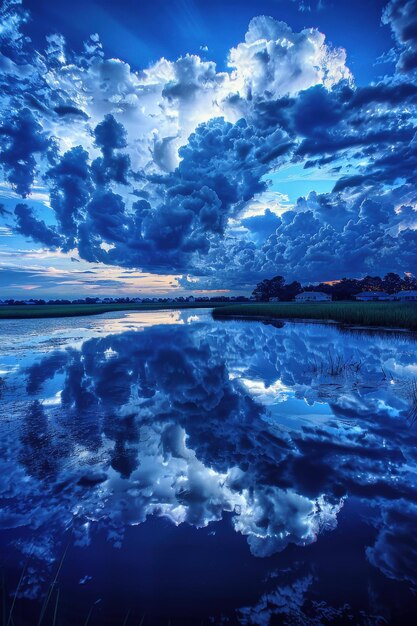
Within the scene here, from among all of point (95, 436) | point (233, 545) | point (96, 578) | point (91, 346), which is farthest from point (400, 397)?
point (91, 346)

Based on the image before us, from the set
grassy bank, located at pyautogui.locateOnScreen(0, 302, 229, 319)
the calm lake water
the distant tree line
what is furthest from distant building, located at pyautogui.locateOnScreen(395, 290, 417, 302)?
the calm lake water

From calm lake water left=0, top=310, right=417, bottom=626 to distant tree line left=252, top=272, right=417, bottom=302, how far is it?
14892 cm

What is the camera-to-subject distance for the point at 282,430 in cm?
747

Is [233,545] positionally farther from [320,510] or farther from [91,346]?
[91,346]

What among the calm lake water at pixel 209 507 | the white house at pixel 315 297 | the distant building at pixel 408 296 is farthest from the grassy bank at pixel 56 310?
the distant building at pixel 408 296

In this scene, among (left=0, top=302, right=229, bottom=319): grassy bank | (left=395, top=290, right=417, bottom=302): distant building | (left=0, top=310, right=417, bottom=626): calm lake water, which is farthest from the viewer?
(left=395, top=290, right=417, bottom=302): distant building

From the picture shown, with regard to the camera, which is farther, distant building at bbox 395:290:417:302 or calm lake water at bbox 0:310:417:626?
distant building at bbox 395:290:417:302

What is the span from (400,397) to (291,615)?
28.6 feet

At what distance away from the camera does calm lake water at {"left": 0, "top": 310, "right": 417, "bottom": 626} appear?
10.2 ft

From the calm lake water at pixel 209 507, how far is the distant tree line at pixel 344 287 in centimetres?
14892

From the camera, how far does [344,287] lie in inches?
5906

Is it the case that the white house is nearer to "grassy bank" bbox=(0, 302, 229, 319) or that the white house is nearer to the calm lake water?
"grassy bank" bbox=(0, 302, 229, 319)

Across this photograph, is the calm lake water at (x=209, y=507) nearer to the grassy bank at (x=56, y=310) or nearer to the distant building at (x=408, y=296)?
the grassy bank at (x=56, y=310)

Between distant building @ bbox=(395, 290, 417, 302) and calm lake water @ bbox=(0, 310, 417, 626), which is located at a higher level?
calm lake water @ bbox=(0, 310, 417, 626)
